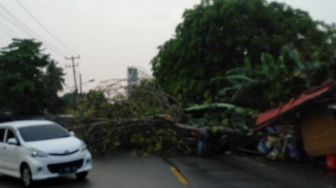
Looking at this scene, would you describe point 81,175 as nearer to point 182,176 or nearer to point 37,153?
point 37,153

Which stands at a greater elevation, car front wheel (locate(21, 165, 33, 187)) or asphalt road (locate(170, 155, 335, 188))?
car front wheel (locate(21, 165, 33, 187))

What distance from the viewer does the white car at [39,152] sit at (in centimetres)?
1295

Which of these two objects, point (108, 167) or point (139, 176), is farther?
point (108, 167)

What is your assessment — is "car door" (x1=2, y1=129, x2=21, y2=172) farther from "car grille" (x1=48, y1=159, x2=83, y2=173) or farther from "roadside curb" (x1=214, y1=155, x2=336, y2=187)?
"roadside curb" (x1=214, y1=155, x2=336, y2=187)

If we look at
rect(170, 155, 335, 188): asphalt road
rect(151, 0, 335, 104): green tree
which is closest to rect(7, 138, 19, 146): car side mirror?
rect(170, 155, 335, 188): asphalt road

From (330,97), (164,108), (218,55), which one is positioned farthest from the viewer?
(218,55)

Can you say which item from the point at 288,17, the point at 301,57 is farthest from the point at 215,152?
the point at 288,17

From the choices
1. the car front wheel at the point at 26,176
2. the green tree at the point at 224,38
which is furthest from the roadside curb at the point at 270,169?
the green tree at the point at 224,38

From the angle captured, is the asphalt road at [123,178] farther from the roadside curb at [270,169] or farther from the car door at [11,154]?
the roadside curb at [270,169]

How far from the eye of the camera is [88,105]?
902 inches

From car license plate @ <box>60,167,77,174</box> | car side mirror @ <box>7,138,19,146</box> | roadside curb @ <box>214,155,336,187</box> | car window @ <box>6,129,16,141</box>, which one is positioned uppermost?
car window @ <box>6,129,16,141</box>

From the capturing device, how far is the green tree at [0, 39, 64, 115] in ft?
175

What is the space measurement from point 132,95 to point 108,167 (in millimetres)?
6821

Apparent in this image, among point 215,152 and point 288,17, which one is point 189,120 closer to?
point 215,152
